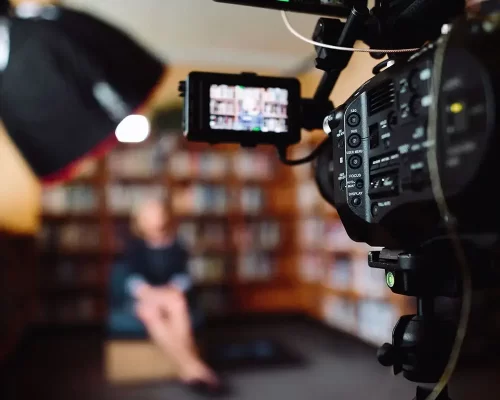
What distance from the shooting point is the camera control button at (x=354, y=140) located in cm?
59

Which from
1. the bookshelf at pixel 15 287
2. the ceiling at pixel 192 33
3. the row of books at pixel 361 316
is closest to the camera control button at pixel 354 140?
the ceiling at pixel 192 33

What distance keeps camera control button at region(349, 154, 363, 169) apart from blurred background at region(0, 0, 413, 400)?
1.60 m

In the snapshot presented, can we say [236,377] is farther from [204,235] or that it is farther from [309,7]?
[309,7]

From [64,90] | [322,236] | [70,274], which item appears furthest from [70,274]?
[64,90]

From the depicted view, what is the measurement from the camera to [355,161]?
60 centimetres

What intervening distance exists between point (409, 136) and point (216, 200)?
357 cm

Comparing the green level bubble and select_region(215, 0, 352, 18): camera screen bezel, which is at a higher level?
select_region(215, 0, 352, 18): camera screen bezel

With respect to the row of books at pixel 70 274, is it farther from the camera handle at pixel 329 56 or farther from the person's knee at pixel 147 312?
the camera handle at pixel 329 56

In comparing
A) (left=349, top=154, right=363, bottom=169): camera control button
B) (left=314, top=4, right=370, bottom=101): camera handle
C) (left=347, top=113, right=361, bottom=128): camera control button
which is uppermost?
(left=314, top=4, right=370, bottom=101): camera handle

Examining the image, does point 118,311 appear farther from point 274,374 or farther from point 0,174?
point 0,174

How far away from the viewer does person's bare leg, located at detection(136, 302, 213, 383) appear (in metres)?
2.39

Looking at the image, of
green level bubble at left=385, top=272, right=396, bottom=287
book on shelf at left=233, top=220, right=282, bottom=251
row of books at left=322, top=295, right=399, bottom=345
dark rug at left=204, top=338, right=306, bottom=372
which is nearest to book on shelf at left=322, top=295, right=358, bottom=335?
row of books at left=322, top=295, right=399, bottom=345

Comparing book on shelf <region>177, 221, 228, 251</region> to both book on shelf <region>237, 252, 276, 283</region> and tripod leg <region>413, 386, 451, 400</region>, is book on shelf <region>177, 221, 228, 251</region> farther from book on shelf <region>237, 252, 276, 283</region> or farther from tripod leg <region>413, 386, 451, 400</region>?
tripod leg <region>413, 386, 451, 400</region>

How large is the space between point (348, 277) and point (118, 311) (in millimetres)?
1624
